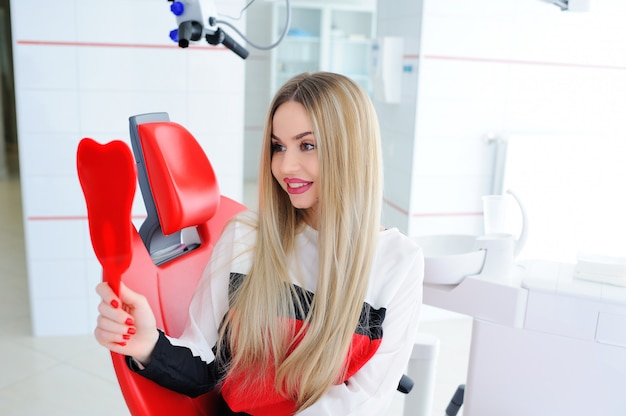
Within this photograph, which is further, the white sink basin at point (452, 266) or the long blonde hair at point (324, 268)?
the white sink basin at point (452, 266)

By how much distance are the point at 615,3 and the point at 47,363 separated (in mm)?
3372

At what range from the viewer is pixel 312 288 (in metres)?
1.31

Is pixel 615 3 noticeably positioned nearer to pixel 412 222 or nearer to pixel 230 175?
pixel 412 222

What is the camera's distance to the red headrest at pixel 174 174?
118 centimetres

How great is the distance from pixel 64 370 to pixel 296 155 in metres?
2.02

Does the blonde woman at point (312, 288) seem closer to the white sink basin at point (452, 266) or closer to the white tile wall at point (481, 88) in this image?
the white sink basin at point (452, 266)

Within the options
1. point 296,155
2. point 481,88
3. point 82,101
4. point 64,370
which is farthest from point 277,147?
point 481,88

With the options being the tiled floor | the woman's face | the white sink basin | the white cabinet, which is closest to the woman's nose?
the woman's face

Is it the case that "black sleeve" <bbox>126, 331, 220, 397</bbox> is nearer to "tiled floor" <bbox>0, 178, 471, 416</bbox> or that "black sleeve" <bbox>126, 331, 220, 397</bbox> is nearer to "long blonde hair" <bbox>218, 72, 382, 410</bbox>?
"long blonde hair" <bbox>218, 72, 382, 410</bbox>

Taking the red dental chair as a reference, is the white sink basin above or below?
below

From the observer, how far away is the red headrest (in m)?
1.18

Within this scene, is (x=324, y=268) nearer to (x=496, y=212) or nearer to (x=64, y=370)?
(x=496, y=212)

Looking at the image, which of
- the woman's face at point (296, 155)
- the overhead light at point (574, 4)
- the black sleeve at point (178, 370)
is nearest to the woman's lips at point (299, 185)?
the woman's face at point (296, 155)

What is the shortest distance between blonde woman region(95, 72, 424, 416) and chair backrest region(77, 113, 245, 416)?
5 cm
